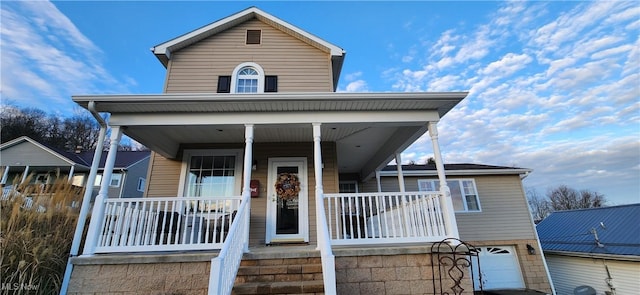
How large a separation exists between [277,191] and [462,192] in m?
7.09

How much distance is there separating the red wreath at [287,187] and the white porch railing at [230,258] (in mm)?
Answer: 1813

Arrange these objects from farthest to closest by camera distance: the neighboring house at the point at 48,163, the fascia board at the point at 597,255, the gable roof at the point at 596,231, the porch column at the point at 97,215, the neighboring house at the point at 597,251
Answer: the neighboring house at the point at 48,163 < the gable roof at the point at 596,231 < the neighboring house at the point at 597,251 < the fascia board at the point at 597,255 < the porch column at the point at 97,215

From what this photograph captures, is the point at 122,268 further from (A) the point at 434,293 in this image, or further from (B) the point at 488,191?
(B) the point at 488,191

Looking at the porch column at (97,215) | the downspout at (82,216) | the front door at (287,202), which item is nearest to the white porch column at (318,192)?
the front door at (287,202)

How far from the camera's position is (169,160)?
6133mm

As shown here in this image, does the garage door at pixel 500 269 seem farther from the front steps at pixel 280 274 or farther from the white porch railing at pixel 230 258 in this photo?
the white porch railing at pixel 230 258

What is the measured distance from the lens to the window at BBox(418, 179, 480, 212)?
29.9ft

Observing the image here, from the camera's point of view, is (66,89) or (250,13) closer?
(250,13)

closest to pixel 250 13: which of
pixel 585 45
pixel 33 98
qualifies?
pixel 585 45

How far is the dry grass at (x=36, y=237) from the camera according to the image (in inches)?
119

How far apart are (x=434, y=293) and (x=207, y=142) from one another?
18.0 ft

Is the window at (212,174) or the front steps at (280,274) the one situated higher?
the window at (212,174)

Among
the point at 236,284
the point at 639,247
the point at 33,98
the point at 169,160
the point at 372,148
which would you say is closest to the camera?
the point at 236,284

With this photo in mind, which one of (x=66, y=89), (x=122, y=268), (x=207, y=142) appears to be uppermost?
(x=66, y=89)
